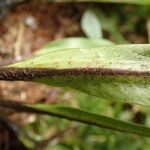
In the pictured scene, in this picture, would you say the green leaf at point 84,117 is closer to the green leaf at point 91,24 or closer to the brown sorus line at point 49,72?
the brown sorus line at point 49,72

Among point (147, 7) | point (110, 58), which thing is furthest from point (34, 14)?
point (110, 58)

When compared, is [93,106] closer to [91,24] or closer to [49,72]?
[91,24]

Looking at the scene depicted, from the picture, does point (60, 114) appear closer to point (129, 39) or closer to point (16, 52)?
point (16, 52)

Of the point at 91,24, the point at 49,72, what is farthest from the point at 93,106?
the point at 49,72

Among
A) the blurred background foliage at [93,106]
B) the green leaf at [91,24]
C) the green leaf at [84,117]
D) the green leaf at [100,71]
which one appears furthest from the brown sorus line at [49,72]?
the green leaf at [91,24]

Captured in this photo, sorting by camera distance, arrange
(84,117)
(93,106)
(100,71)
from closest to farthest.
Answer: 1. (100,71)
2. (84,117)
3. (93,106)

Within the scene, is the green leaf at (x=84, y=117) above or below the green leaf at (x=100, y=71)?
below
